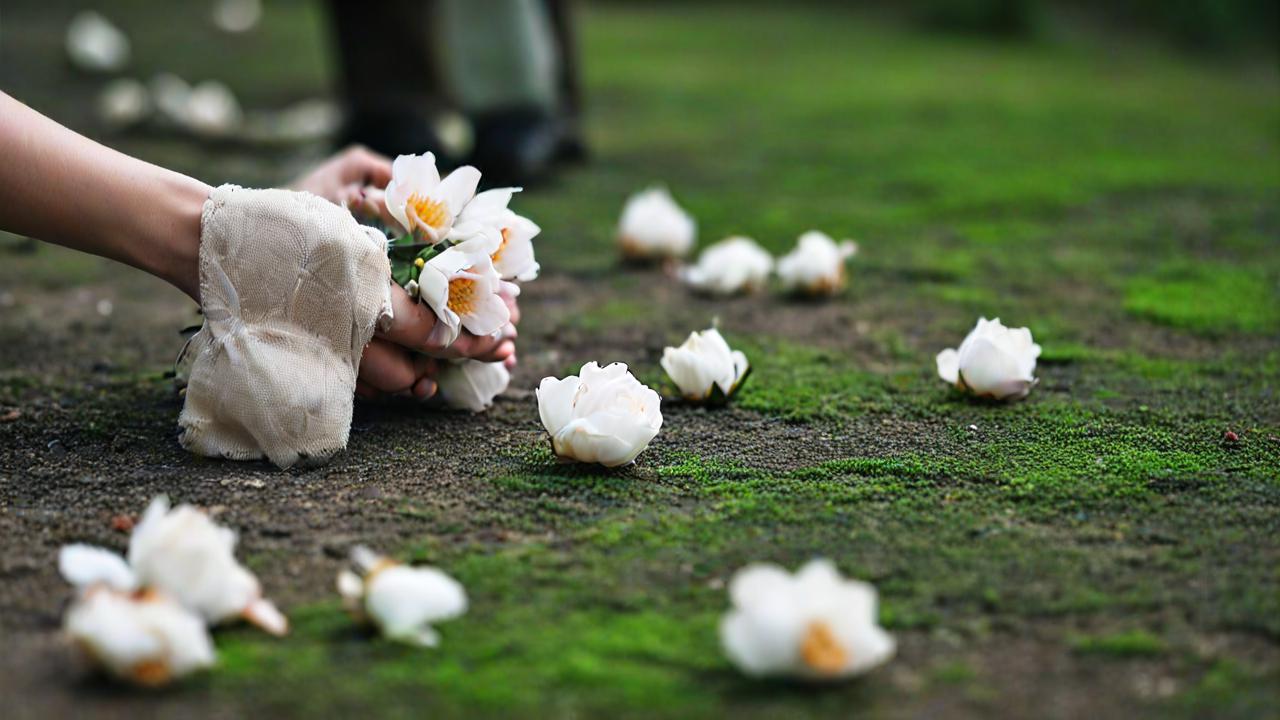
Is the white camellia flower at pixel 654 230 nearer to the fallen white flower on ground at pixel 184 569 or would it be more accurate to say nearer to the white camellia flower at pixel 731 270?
the white camellia flower at pixel 731 270

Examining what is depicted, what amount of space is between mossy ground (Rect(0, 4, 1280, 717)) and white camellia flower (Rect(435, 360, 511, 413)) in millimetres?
34

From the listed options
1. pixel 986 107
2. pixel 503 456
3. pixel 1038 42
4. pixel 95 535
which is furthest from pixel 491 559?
pixel 1038 42

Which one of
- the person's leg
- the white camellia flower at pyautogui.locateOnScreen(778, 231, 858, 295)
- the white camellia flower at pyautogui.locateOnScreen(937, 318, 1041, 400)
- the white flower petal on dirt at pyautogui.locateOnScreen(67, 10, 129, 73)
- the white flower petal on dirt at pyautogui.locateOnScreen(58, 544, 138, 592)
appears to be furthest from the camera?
the white flower petal on dirt at pyautogui.locateOnScreen(67, 10, 129, 73)

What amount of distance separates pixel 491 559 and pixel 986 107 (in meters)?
3.32

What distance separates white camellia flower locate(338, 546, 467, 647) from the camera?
3.49 feet

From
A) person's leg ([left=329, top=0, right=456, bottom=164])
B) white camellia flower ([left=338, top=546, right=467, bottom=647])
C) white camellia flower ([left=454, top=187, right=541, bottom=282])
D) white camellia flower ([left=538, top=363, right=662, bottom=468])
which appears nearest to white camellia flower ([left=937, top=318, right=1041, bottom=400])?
white camellia flower ([left=538, top=363, right=662, bottom=468])

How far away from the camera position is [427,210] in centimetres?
157

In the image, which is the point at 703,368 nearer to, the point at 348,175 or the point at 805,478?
the point at 805,478

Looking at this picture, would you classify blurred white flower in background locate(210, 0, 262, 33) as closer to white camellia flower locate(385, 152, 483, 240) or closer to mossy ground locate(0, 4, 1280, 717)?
mossy ground locate(0, 4, 1280, 717)

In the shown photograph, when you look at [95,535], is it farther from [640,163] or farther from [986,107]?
[986,107]

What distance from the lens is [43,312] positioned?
2191 mm

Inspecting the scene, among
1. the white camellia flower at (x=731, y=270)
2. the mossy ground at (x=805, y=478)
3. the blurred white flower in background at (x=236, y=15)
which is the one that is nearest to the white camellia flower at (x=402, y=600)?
the mossy ground at (x=805, y=478)

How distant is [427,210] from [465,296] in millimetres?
118

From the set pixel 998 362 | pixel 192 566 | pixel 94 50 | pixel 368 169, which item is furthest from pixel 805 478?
pixel 94 50
